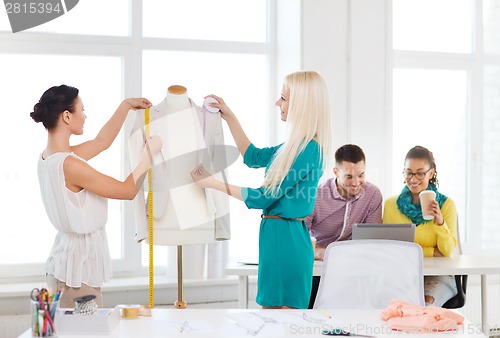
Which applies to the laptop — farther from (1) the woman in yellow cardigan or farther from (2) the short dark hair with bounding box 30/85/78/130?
(2) the short dark hair with bounding box 30/85/78/130

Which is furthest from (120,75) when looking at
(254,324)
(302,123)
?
(254,324)

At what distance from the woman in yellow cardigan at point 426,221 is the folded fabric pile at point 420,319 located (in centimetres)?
164

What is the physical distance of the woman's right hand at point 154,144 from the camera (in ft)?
11.5

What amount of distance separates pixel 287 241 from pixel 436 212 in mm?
1180

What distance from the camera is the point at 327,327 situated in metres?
2.66

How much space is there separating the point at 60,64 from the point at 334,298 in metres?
2.59

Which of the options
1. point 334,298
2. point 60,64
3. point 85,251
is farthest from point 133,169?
point 60,64

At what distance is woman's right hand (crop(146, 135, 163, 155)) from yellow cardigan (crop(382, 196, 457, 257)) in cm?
162

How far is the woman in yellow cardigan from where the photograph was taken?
14.3 feet

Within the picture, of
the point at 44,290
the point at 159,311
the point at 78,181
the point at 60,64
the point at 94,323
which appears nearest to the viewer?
the point at 44,290

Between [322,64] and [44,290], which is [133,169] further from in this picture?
[322,64]

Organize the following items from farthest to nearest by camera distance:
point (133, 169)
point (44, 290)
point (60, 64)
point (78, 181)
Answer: point (60, 64)
point (133, 169)
point (78, 181)
point (44, 290)

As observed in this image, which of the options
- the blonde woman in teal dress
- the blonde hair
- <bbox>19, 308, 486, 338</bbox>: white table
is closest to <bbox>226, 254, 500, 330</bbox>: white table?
the blonde woman in teal dress

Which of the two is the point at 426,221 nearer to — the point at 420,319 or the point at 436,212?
the point at 436,212
